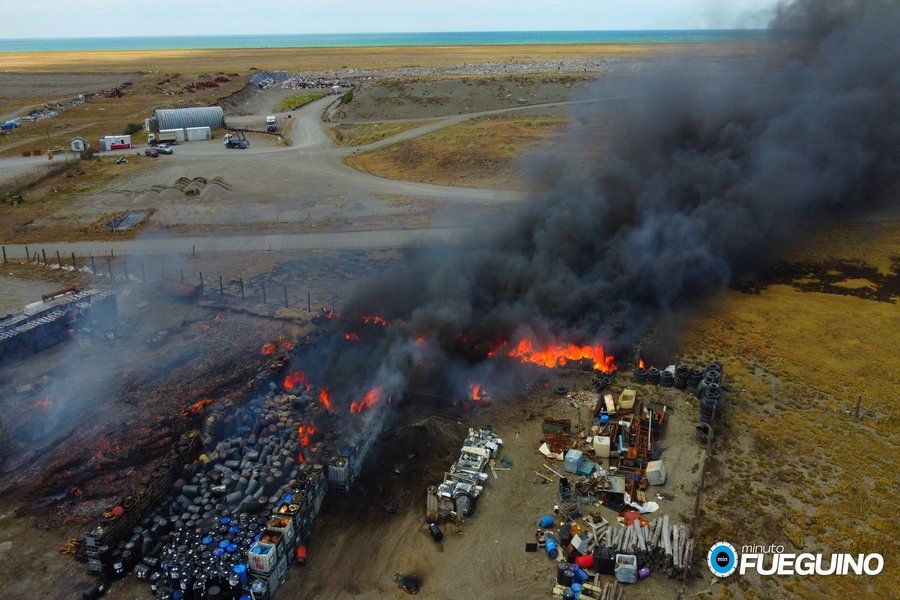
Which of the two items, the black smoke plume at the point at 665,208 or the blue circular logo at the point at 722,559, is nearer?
the blue circular logo at the point at 722,559

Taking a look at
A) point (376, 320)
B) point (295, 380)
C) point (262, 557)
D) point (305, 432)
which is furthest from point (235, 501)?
point (376, 320)

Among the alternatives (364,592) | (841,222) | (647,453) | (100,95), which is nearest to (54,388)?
(364,592)

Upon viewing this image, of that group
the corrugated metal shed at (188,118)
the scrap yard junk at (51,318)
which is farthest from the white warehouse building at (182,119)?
the scrap yard junk at (51,318)

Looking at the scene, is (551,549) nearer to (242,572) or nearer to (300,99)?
(242,572)

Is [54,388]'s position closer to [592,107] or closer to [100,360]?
[100,360]

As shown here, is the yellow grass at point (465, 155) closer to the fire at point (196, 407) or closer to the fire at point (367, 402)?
the fire at point (367, 402)

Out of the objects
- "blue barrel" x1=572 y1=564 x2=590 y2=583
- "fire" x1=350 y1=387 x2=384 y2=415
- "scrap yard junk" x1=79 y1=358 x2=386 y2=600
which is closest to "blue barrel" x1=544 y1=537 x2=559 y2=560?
"blue barrel" x1=572 y1=564 x2=590 y2=583
